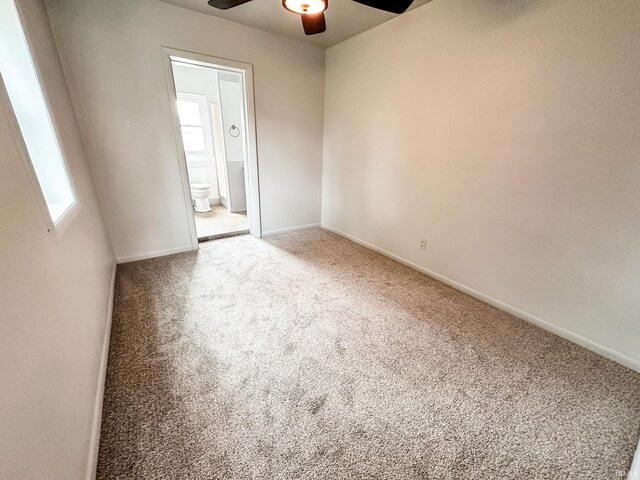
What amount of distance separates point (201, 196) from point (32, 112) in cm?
323

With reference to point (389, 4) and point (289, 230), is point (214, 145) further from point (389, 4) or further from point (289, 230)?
point (389, 4)

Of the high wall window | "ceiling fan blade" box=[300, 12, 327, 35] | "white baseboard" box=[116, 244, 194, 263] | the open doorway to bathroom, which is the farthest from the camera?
the open doorway to bathroom

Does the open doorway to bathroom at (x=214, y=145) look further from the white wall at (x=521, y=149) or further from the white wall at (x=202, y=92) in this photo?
the white wall at (x=521, y=149)

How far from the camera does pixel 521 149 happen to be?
184 centimetres

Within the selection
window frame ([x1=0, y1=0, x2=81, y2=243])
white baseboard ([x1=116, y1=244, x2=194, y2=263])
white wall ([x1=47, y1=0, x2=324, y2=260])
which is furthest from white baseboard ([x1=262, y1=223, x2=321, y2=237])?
→ window frame ([x1=0, y1=0, x2=81, y2=243])

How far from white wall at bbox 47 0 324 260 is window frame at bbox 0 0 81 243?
91 centimetres

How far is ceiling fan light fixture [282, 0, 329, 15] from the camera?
1572 mm

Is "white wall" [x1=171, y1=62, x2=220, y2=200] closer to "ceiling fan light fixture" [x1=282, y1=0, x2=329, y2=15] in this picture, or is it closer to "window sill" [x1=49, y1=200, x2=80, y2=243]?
"ceiling fan light fixture" [x1=282, y1=0, x2=329, y2=15]

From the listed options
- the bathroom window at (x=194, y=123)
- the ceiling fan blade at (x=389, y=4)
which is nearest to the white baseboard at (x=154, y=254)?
the bathroom window at (x=194, y=123)

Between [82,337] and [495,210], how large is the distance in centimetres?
274

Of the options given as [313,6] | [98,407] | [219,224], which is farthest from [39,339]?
[219,224]

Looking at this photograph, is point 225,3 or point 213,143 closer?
point 225,3

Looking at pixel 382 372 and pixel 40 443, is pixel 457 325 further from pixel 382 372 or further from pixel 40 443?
pixel 40 443

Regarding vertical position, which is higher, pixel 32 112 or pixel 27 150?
pixel 32 112
